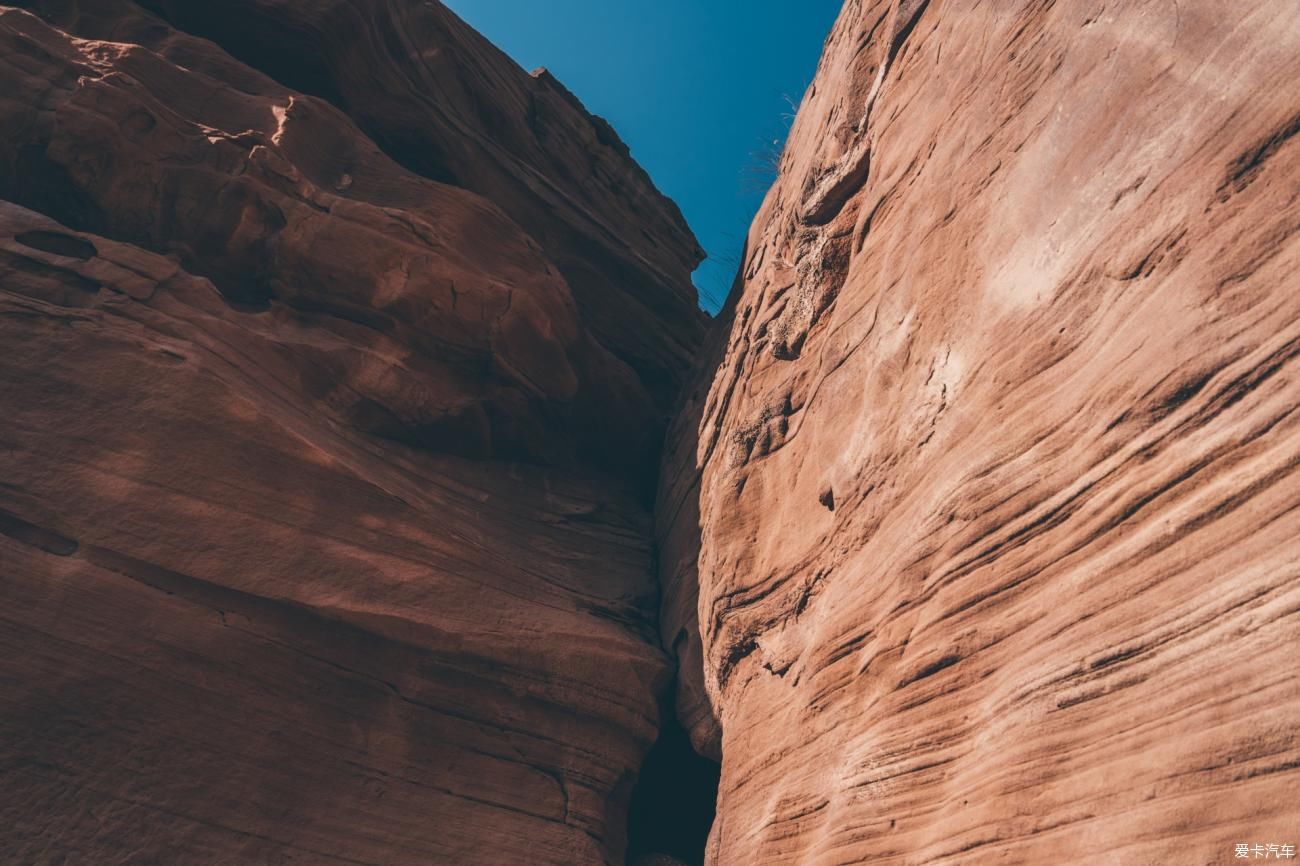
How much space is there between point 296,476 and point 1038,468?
303 inches

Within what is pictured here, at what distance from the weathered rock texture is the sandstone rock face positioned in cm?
276

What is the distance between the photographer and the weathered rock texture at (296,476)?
8.84 metres

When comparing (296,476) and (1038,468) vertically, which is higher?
(296,476)

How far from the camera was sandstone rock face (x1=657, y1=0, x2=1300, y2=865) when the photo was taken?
4.84m

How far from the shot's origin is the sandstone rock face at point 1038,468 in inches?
191

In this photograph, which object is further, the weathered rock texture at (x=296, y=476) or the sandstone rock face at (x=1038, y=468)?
the weathered rock texture at (x=296, y=476)

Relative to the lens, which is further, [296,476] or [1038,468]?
[296,476]

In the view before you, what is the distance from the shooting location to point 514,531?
12797 mm

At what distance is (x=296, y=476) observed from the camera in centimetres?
1038

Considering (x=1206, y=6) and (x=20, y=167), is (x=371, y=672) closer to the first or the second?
(x=20, y=167)

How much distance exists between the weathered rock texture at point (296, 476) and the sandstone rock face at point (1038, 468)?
9.05ft

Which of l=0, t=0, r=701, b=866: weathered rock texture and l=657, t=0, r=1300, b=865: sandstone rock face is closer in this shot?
l=657, t=0, r=1300, b=865: sandstone rock face

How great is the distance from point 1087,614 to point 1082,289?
2171 millimetres

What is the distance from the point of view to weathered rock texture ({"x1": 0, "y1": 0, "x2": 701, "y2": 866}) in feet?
29.0
